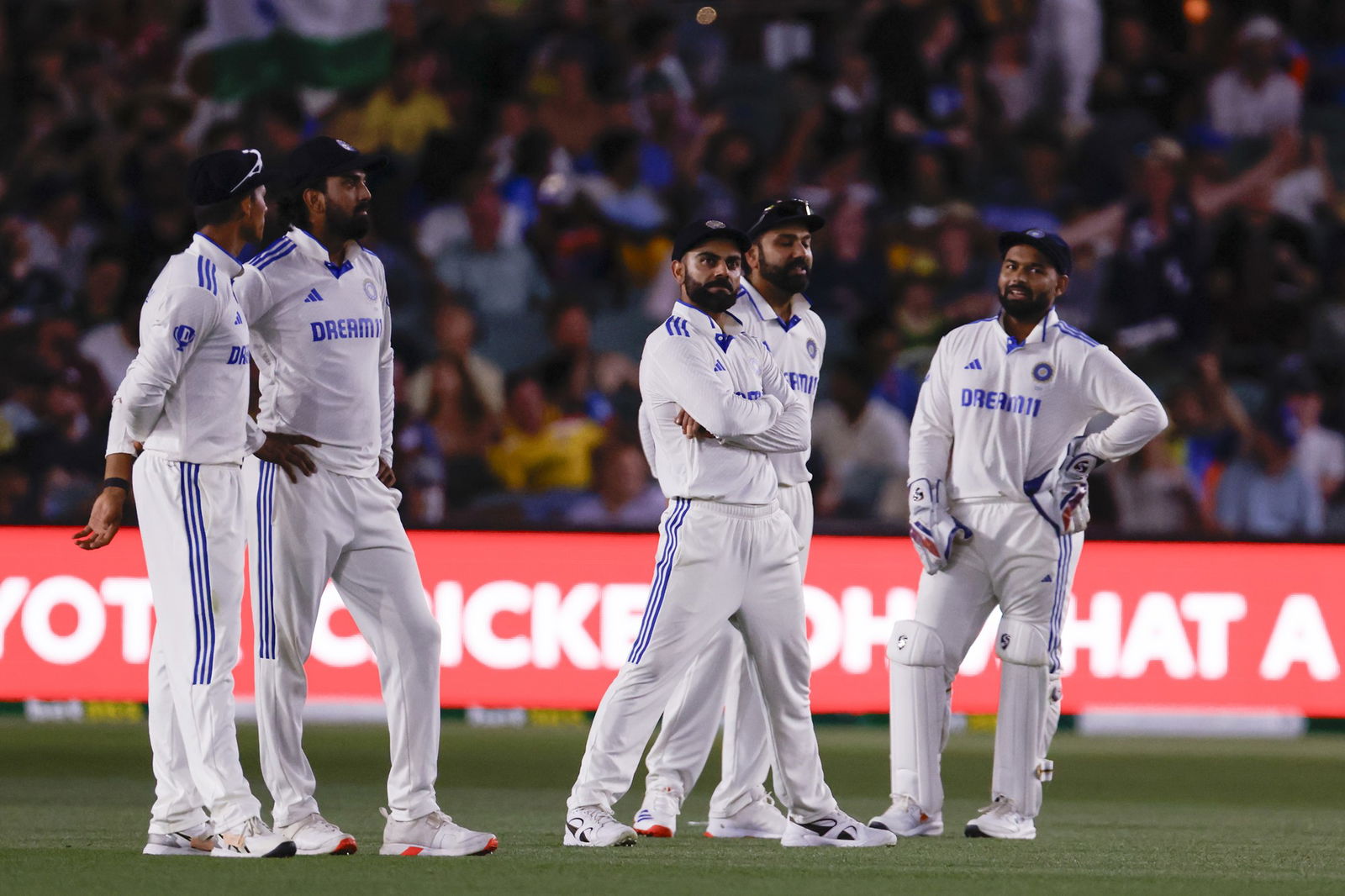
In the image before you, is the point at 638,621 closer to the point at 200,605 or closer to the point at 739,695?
the point at 739,695

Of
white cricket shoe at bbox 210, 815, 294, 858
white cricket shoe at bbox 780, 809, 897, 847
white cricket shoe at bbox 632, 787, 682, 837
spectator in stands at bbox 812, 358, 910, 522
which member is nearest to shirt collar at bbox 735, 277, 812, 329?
white cricket shoe at bbox 632, 787, 682, 837

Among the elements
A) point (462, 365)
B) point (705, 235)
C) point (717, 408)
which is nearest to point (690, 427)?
point (717, 408)

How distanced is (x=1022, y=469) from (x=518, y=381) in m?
6.51

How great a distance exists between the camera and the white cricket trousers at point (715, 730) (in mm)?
7785

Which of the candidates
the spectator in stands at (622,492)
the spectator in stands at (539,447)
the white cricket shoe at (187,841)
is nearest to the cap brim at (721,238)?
the white cricket shoe at (187,841)

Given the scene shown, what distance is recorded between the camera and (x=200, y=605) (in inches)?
257

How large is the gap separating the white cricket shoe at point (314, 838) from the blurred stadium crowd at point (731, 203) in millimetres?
5959

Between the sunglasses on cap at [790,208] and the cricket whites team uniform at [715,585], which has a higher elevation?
the sunglasses on cap at [790,208]

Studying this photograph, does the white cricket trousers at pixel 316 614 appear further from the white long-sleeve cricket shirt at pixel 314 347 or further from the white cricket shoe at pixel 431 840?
the white long-sleeve cricket shirt at pixel 314 347

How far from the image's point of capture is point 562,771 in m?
10.4

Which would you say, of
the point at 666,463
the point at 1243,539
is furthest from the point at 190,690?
the point at 1243,539

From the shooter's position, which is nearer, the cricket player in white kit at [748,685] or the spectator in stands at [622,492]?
the cricket player in white kit at [748,685]

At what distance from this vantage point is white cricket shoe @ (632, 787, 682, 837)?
25.0ft

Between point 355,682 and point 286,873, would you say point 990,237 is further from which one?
point 286,873
